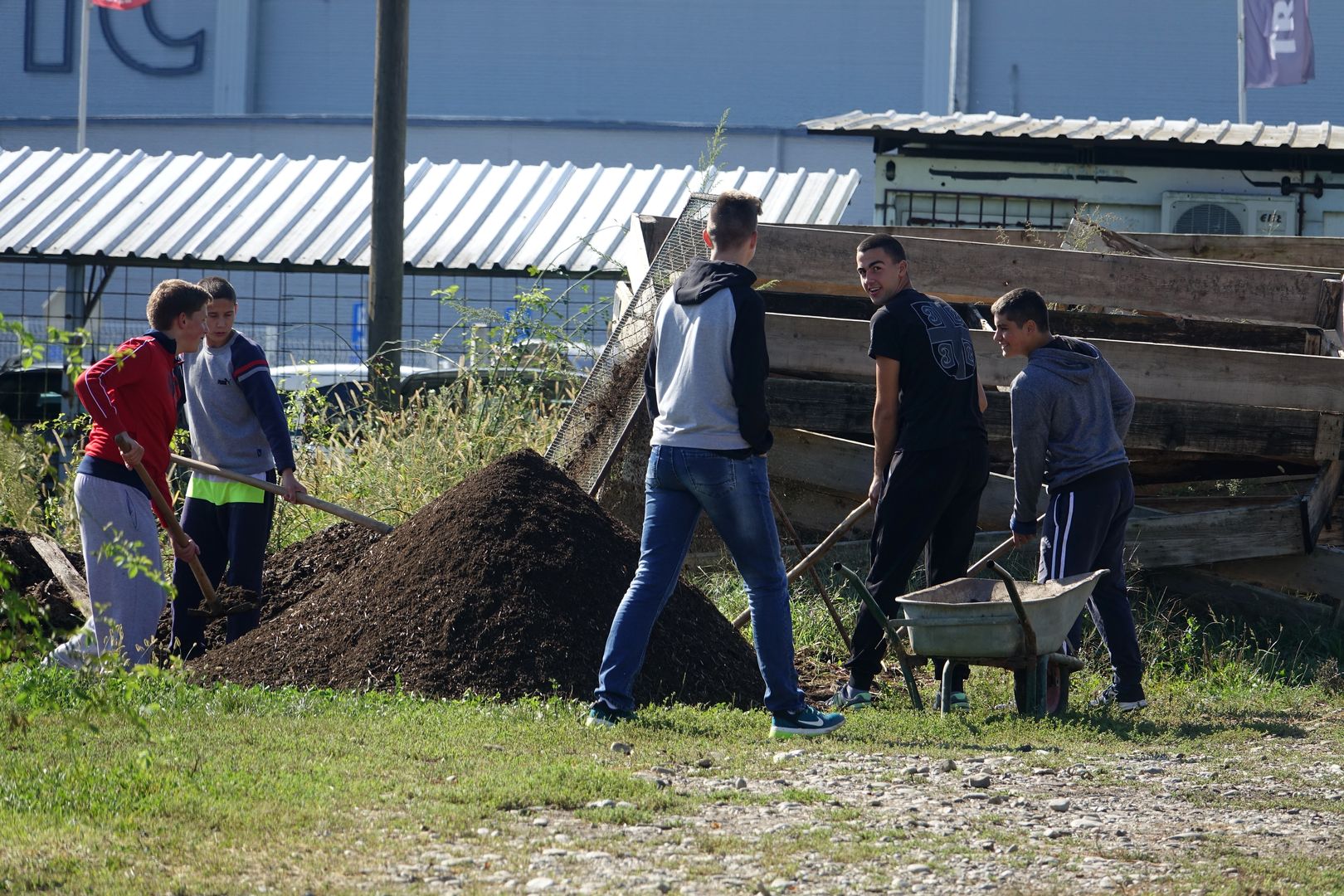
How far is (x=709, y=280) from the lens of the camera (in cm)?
537

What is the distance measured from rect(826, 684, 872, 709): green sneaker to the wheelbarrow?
240mm

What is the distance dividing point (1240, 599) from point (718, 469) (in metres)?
4.05

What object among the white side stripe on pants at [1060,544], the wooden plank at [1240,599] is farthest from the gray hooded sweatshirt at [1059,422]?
the wooden plank at [1240,599]

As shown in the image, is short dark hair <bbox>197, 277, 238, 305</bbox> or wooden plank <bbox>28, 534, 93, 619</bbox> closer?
short dark hair <bbox>197, 277, 238, 305</bbox>

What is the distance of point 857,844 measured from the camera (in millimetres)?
3977

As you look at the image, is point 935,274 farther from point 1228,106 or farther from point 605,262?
point 1228,106

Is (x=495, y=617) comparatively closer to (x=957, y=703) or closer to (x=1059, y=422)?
(x=957, y=703)

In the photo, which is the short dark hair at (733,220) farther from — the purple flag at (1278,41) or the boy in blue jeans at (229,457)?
the purple flag at (1278,41)

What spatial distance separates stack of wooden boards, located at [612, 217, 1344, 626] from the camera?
26.4ft

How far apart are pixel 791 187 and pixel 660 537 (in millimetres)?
9199

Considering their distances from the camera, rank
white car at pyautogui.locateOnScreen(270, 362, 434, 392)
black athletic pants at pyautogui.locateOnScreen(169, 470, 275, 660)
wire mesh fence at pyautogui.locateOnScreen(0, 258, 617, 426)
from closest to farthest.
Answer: black athletic pants at pyautogui.locateOnScreen(169, 470, 275, 660), wire mesh fence at pyautogui.locateOnScreen(0, 258, 617, 426), white car at pyautogui.locateOnScreen(270, 362, 434, 392)

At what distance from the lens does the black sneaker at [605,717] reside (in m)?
5.37

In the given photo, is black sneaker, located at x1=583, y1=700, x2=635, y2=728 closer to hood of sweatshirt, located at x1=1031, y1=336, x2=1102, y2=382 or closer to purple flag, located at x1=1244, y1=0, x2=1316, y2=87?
hood of sweatshirt, located at x1=1031, y1=336, x2=1102, y2=382

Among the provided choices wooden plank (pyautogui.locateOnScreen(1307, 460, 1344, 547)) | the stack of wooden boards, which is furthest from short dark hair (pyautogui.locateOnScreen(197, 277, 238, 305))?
wooden plank (pyautogui.locateOnScreen(1307, 460, 1344, 547))
